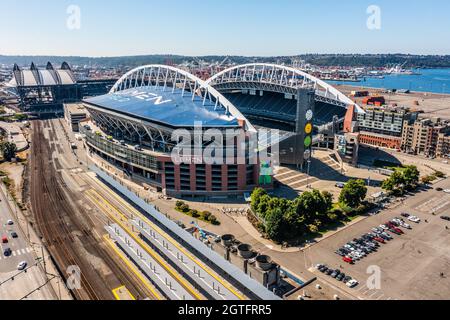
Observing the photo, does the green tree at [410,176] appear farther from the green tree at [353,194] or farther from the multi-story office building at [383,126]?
the multi-story office building at [383,126]

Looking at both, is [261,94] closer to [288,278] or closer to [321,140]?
[321,140]

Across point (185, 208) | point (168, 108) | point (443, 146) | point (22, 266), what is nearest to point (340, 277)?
point (185, 208)

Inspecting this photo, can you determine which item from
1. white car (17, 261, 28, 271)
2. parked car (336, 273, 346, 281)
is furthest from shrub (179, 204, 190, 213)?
parked car (336, 273, 346, 281)

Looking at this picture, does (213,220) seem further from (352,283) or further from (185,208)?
(352,283)

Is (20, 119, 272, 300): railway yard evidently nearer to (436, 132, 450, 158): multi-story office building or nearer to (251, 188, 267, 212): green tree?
Result: (251, 188, 267, 212): green tree

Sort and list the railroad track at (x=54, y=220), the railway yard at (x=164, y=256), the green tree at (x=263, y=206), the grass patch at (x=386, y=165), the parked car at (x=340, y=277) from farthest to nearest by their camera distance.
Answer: the grass patch at (x=386, y=165) → the green tree at (x=263, y=206) → the railroad track at (x=54, y=220) → the parked car at (x=340, y=277) → the railway yard at (x=164, y=256)

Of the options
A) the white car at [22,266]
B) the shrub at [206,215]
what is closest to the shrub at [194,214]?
the shrub at [206,215]

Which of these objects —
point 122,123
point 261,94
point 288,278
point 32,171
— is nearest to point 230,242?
point 288,278
